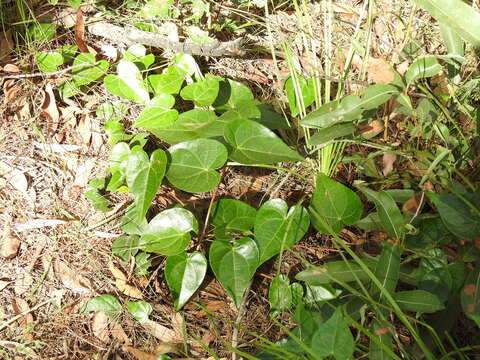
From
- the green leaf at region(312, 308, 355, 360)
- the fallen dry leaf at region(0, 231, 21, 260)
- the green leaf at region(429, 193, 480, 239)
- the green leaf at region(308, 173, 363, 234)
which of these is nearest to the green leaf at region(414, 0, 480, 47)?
the green leaf at region(429, 193, 480, 239)

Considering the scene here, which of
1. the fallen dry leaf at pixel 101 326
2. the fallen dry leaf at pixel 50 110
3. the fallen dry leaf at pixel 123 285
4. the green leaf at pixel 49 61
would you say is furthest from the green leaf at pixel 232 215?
the green leaf at pixel 49 61

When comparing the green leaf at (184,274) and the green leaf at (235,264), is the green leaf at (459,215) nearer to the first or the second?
the green leaf at (235,264)

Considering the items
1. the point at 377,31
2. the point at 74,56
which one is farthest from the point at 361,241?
the point at 74,56

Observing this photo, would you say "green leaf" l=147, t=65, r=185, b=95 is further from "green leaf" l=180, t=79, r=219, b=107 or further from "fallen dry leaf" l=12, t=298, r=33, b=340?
"fallen dry leaf" l=12, t=298, r=33, b=340

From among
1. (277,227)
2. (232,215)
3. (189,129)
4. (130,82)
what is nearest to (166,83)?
(130,82)

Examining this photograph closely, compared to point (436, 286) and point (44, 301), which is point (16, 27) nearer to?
point (44, 301)
